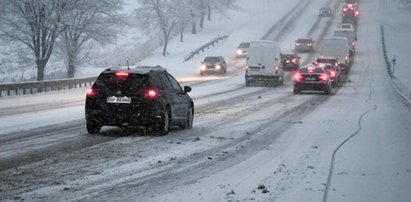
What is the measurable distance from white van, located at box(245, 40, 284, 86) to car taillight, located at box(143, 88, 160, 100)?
Answer: 84.9 feet

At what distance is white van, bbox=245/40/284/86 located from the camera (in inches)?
1558

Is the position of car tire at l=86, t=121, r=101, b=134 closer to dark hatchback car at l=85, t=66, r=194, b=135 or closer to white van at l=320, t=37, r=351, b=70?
dark hatchback car at l=85, t=66, r=194, b=135

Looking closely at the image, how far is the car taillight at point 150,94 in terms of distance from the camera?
14055 millimetres

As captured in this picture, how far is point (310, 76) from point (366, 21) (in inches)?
2425

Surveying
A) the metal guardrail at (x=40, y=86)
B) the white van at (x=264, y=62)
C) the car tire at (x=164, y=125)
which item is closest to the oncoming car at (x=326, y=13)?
the white van at (x=264, y=62)

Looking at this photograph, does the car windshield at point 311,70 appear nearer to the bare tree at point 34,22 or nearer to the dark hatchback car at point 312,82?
the dark hatchback car at point 312,82

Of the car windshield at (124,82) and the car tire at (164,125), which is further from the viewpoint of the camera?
the car tire at (164,125)

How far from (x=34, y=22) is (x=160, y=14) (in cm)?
3650

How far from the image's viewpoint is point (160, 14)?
71375mm

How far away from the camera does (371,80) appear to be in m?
44.9

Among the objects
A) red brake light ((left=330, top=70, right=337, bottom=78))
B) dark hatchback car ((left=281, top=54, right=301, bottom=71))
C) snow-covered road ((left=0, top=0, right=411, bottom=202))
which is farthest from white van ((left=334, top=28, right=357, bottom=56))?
snow-covered road ((left=0, top=0, right=411, bottom=202))

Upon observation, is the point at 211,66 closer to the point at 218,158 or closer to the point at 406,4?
the point at 218,158

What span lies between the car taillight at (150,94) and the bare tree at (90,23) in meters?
23.9

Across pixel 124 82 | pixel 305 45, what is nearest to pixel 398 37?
pixel 305 45
